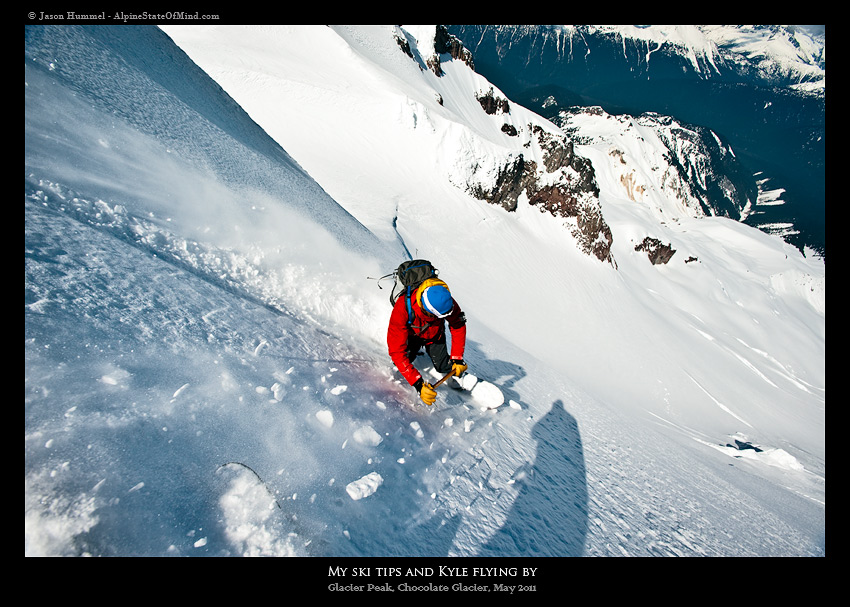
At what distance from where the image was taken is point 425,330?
3236mm

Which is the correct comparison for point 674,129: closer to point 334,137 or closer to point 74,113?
point 334,137

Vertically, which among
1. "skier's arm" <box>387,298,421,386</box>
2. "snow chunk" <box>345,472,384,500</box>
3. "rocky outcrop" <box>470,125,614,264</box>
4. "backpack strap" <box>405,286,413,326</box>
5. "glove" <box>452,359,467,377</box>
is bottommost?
"snow chunk" <box>345,472,384,500</box>

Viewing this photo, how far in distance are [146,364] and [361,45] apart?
24.9 m

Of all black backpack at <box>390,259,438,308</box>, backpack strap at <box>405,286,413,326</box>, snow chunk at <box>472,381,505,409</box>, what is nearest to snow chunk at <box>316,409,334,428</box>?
backpack strap at <box>405,286,413,326</box>

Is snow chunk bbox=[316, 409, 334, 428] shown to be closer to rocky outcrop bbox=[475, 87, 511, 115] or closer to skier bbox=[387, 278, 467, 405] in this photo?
skier bbox=[387, 278, 467, 405]

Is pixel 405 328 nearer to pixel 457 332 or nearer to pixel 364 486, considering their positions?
pixel 457 332

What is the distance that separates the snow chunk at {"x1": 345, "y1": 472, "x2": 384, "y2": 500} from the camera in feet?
6.59

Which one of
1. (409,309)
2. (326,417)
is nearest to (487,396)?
(409,309)

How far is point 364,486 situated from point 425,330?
149 cm

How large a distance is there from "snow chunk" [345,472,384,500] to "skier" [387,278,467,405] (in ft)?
2.86

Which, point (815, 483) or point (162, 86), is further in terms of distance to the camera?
point (815, 483)
